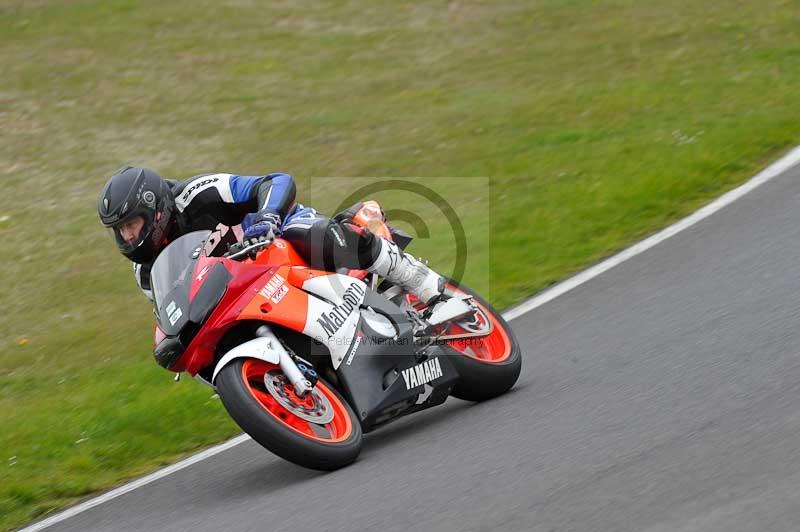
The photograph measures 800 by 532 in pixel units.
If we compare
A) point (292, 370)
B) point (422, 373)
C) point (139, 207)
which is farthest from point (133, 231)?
point (422, 373)

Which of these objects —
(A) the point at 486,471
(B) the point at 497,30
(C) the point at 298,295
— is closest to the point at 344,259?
(C) the point at 298,295

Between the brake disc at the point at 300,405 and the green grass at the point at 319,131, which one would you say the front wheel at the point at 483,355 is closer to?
the brake disc at the point at 300,405

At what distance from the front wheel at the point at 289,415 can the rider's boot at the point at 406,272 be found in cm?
88

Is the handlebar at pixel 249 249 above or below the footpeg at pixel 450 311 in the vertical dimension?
above

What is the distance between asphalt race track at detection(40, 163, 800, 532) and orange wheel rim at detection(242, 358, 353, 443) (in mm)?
208

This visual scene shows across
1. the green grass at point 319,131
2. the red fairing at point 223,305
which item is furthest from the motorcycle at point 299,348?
the green grass at point 319,131

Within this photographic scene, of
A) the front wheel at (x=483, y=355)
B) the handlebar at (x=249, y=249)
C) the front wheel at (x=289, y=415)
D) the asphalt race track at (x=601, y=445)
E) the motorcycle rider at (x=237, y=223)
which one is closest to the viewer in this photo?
the asphalt race track at (x=601, y=445)

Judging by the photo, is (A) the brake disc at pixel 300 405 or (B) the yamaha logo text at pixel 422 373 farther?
(B) the yamaha logo text at pixel 422 373

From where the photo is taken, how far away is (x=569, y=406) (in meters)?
5.97

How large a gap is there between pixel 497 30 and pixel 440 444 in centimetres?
1148

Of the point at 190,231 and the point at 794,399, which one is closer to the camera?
the point at 794,399

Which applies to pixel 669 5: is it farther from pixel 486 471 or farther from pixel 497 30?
pixel 486 471

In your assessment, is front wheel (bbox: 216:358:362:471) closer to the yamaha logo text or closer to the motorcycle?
the motorcycle

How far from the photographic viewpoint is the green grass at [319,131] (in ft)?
28.1
